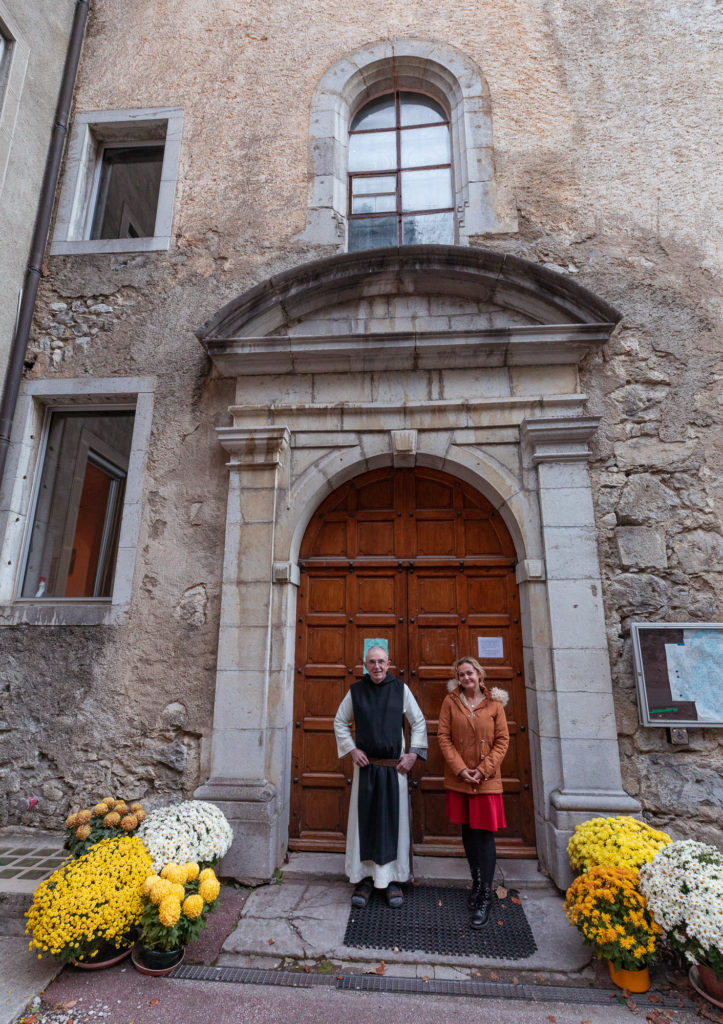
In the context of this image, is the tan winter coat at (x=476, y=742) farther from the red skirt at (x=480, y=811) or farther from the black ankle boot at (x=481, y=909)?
the black ankle boot at (x=481, y=909)

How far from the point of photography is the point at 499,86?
5445 mm

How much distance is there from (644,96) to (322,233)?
336 centimetres

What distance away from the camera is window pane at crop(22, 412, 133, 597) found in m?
4.97

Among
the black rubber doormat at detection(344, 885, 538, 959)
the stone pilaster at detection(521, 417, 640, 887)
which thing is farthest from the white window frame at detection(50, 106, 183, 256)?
the black rubber doormat at detection(344, 885, 538, 959)

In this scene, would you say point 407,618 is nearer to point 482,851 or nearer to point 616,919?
point 482,851

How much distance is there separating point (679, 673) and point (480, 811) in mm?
1751

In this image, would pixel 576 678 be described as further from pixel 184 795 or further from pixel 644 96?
pixel 644 96

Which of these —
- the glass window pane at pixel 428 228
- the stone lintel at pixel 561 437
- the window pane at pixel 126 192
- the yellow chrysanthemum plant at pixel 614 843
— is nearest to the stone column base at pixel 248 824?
the yellow chrysanthemum plant at pixel 614 843

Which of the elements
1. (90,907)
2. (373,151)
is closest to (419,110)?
(373,151)

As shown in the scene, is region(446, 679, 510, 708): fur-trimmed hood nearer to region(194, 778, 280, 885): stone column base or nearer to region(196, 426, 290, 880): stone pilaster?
region(196, 426, 290, 880): stone pilaster

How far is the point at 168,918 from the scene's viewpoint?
2.73 m

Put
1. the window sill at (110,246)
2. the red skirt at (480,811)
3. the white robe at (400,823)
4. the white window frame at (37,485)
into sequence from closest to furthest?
the red skirt at (480,811) < the white robe at (400,823) < the white window frame at (37,485) < the window sill at (110,246)

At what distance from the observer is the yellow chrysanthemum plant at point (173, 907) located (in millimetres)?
2793

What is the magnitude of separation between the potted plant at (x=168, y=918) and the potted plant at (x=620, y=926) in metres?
1.95
